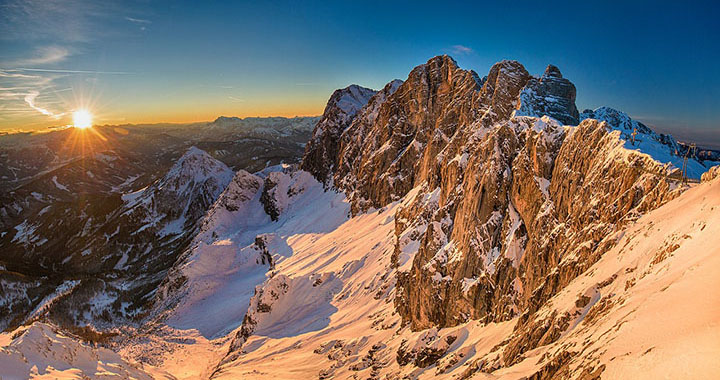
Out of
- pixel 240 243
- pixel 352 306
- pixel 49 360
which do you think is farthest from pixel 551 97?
pixel 240 243

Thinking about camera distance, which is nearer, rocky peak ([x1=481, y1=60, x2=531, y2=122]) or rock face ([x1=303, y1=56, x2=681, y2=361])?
rock face ([x1=303, y1=56, x2=681, y2=361])

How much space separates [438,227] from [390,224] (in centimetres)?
3893

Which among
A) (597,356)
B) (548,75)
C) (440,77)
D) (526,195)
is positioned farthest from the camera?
(440,77)

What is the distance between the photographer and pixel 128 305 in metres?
134

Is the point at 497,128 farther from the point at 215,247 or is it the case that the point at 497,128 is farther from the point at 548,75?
the point at 215,247

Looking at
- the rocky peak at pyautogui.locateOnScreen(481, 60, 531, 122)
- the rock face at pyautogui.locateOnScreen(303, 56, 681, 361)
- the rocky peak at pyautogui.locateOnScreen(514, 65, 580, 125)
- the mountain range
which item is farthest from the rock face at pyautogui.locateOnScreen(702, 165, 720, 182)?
the rocky peak at pyautogui.locateOnScreen(481, 60, 531, 122)

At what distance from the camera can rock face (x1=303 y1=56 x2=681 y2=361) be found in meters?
30.1

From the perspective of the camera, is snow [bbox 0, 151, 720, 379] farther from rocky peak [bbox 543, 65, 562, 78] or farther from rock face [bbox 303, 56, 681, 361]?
rocky peak [bbox 543, 65, 562, 78]

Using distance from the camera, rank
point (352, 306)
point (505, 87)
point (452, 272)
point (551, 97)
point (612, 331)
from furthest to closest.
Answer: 1. point (352, 306)
2. point (505, 87)
3. point (551, 97)
4. point (452, 272)
5. point (612, 331)

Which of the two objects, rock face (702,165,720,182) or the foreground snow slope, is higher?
rock face (702,165,720,182)

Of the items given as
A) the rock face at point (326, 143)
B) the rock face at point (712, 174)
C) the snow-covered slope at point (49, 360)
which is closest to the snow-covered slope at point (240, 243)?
the rock face at point (326, 143)

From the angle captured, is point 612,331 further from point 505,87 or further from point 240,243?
point 240,243

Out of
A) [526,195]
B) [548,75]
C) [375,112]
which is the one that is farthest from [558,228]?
[375,112]

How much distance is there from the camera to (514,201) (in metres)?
45.5
